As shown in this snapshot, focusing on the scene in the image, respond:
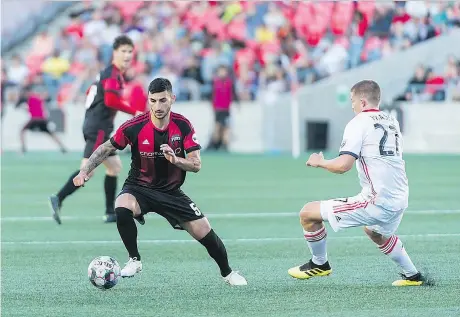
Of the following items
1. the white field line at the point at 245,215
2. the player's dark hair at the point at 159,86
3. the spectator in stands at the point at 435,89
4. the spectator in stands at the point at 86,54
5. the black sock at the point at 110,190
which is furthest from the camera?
the spectator in stands at the point at 86,54

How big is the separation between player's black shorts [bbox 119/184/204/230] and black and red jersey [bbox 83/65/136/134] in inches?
174

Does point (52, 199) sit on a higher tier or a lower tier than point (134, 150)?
lower

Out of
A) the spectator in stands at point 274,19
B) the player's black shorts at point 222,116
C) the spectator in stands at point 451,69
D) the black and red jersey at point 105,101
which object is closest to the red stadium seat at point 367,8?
the spectator in stands at point 274,19

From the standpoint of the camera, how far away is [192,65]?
31.2 metres

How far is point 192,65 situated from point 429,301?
23361mm

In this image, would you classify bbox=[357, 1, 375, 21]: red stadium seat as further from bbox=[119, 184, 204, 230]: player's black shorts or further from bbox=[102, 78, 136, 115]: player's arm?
bbox=[119, 184, 204, 230]: player's black shorts

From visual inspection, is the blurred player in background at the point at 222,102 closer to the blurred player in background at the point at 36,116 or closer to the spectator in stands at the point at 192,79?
the spectator in stands at the point at 192,79

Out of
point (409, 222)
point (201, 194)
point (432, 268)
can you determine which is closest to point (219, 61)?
point (201, 194)

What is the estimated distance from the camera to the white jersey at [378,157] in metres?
8.87

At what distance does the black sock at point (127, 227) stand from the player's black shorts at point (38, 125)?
2018cm

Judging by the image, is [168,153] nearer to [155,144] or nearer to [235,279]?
[155,144]

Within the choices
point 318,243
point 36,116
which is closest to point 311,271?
point 318,243

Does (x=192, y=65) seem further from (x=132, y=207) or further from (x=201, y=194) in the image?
(x=132, y=207)

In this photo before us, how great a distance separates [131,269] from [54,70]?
23.9 meters
